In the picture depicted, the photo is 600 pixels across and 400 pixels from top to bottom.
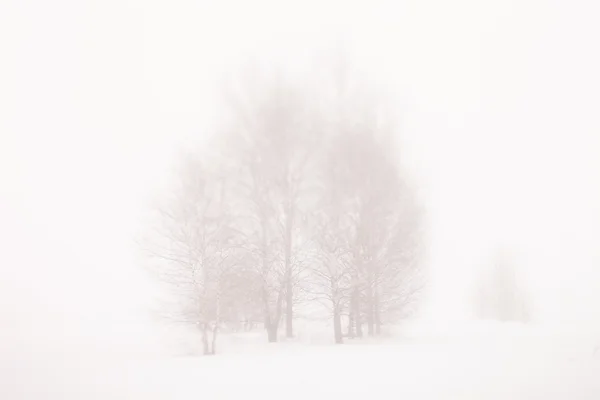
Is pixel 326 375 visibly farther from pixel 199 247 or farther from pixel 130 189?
pixel 130 189

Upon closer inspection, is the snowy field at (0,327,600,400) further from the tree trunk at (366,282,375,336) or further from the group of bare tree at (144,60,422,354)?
the tree trunk at (366,282,375,336)

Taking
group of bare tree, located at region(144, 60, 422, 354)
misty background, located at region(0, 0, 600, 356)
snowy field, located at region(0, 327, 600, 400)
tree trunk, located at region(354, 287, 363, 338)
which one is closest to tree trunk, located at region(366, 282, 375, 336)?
group of bare tree, located at region(144, 60, 422, 354)

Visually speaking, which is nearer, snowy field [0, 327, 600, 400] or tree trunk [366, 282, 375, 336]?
snowy field [0, 327, 600, 400]

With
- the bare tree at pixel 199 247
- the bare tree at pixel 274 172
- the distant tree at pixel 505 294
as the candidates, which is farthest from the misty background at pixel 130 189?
the bare tree at pixel 274 172

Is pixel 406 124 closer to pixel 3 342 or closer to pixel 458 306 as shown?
pixel 3 342

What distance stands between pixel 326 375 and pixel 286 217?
9213mm

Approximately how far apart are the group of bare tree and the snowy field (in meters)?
3.06

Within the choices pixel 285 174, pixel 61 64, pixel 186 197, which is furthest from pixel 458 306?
pixel 61 64

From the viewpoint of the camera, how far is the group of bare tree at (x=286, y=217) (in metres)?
17.3

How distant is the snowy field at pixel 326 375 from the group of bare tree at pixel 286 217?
3.06 m

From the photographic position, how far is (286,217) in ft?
65.7

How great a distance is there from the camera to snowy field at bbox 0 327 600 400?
1030 centimetres

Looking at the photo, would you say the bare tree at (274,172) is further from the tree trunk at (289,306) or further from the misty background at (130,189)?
the misty background at (130,189)

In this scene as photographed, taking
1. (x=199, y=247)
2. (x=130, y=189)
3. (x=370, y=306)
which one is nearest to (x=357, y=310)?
(x=370, y=306)
